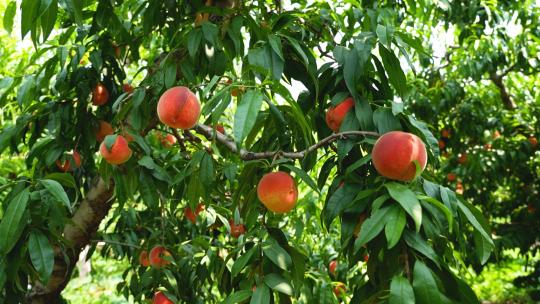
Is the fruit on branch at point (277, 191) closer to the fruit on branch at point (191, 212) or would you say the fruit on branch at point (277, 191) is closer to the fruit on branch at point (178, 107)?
the fruit on branch at point (178, 107)

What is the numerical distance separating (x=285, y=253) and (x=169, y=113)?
0.43m

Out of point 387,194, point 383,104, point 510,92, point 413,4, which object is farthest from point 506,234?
point 387,194

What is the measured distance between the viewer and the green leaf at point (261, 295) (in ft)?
3.49

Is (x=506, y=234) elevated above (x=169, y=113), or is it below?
below

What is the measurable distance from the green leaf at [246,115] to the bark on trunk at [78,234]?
1025 millimetres

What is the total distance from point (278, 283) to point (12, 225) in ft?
1.85

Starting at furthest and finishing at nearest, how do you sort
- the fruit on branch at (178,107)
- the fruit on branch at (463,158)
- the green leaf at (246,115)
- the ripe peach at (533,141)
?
the fruit on branch at (463,158), the ripe peach at (533,141), the fruit on branch at (178,107), the green leaf at (246,115)

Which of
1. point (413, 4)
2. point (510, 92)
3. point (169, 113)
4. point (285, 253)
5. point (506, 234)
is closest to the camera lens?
point (285, 253)

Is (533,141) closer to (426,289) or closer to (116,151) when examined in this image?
(116,151)

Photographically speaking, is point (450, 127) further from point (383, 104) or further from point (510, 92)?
point (383, 104)

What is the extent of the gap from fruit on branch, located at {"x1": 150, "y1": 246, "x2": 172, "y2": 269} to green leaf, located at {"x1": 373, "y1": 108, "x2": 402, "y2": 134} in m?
1.07

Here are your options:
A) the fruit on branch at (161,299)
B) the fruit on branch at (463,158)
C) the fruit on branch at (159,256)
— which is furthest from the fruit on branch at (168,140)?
the fruit on branch at (463,158)

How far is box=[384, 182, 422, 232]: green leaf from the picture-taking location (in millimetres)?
822

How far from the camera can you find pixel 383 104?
4.09ft
